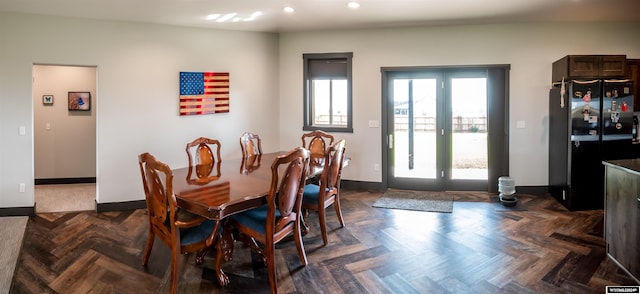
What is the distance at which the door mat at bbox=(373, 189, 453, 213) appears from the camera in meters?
4.81

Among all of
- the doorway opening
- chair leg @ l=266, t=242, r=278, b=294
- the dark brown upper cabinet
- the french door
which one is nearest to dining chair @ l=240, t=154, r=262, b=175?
chair leg @ l=266, t=242, r=278, b=294

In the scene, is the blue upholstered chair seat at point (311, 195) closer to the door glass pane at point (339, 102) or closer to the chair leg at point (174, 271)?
the chair leg at point (174, 271)

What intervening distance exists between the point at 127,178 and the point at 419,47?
4430 mm

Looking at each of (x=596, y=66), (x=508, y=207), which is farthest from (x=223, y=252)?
(x=596, y=66)

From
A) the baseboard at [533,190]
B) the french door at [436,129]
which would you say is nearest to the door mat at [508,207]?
the baseboard at [533,190]

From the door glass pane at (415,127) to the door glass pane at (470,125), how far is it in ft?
1.02

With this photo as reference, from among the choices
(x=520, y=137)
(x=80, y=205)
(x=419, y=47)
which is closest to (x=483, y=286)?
(x=520, y=137)

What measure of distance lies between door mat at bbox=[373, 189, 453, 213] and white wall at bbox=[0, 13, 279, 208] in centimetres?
228

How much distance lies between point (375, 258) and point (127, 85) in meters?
3.79

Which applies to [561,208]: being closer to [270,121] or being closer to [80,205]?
[270,121]

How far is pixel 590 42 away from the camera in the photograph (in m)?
5.20

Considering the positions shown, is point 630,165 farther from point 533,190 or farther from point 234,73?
point 234,73

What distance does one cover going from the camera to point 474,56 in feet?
17.9

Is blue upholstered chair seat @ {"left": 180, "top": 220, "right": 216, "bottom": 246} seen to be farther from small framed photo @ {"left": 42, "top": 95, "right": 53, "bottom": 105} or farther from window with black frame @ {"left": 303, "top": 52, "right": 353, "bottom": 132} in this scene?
small framed photo @ {"left": 42, "top": 95, "right": 53, "bottom": 105}
